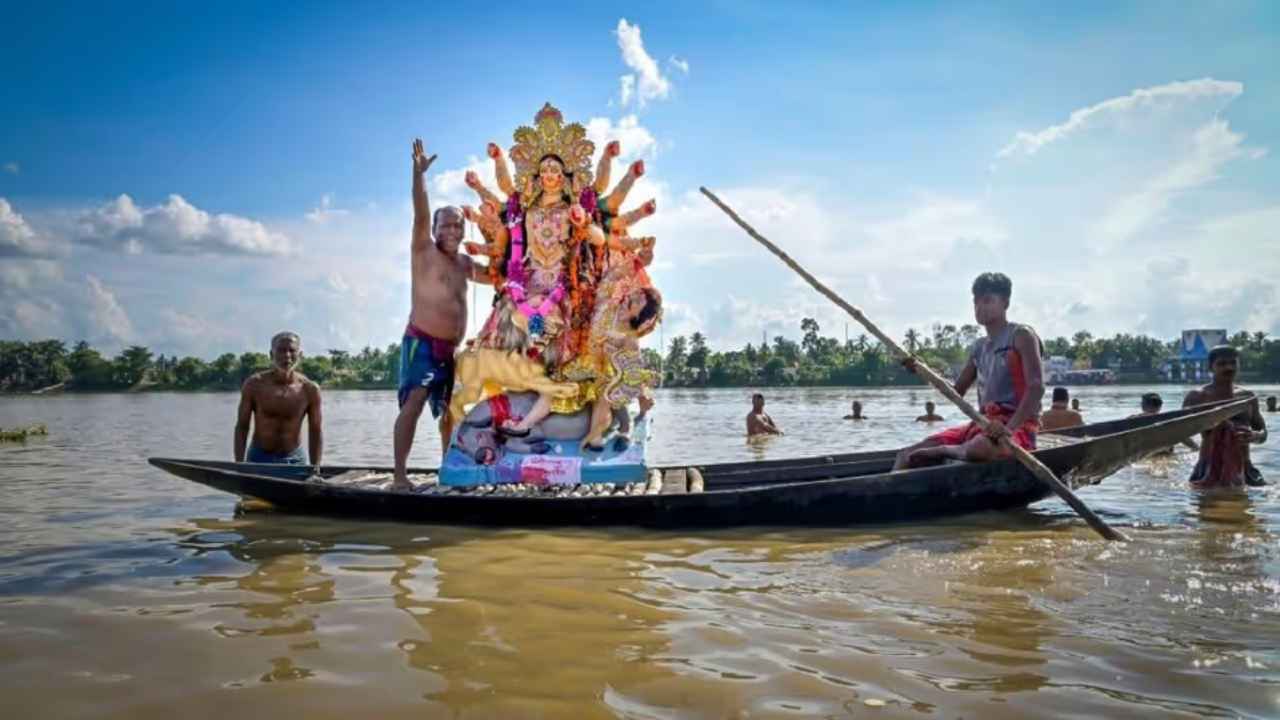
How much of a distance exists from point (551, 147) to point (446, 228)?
146cm

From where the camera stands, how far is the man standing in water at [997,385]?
17.0 feet

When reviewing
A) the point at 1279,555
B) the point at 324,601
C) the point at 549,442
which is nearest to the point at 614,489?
the point at 549,442

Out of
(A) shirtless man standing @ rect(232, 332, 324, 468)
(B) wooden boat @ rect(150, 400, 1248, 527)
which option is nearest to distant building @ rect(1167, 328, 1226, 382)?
(B) wooden boat @ rect(150, 400, 1248, 527)

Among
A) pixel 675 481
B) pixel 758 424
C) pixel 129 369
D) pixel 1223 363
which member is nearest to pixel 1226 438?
pixel 1223 363

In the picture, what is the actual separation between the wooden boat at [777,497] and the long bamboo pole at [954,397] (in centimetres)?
30

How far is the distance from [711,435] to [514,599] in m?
13.0

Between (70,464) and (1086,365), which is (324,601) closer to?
(70,464)

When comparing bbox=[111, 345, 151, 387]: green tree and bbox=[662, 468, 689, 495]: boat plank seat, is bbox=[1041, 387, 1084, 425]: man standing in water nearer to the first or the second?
bbox=[662, 468, 689, 495]: boat plank seat

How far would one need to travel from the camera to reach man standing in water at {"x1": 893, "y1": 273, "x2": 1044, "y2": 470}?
5184 millimetres

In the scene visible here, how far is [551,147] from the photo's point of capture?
7.29 metres

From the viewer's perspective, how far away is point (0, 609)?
3465 mm

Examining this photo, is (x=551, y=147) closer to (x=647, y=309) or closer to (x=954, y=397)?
(x=647, y=309)

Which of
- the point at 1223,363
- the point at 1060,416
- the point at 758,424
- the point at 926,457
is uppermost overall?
the point at 1223,363

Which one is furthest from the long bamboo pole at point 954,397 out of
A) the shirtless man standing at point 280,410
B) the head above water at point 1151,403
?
the head above water at point 1151,403
